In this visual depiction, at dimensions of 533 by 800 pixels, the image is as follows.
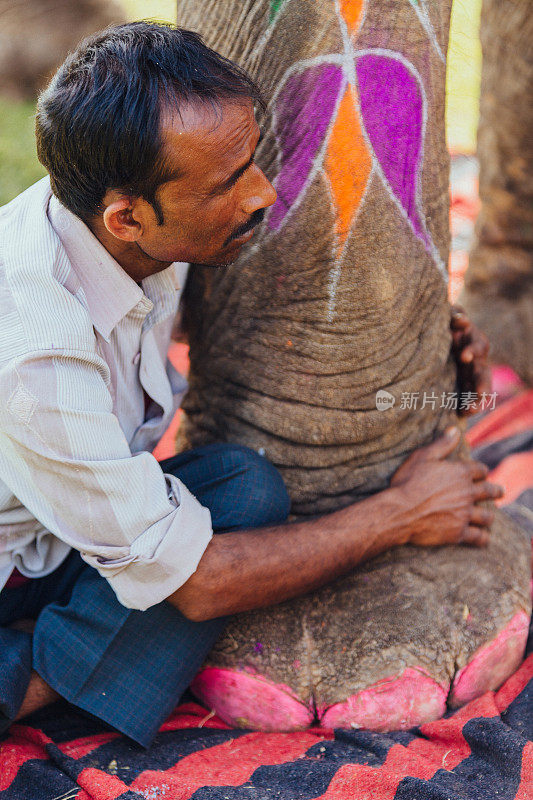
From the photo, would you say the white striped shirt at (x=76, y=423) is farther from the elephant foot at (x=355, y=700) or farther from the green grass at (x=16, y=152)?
the green grass at (x=16, y=152)

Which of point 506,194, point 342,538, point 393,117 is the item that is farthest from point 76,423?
point 506,194

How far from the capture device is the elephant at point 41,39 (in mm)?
6031

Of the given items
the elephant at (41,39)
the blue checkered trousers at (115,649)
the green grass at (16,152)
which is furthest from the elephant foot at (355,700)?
the elephant at (41,39)

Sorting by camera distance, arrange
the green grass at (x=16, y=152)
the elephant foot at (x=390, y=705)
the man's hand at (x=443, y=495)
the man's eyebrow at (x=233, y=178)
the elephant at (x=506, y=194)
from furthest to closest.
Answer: the green grass at (x=16, y=152) < the elephant at (x=506, y=194) < the man's hand at (x=443, y=495) < the elephant foot at (x=390, y=705) < the man's eyebrow at (x=233, y=178)

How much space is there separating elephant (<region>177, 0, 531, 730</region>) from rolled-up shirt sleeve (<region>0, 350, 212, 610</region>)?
1.33 ft

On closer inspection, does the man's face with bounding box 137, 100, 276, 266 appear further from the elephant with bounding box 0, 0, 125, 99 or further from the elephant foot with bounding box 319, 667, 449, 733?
the elephant with bounding box 0, 0, 125, 99

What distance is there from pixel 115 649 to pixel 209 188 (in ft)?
3.08

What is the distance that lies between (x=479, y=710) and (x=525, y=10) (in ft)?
7.93

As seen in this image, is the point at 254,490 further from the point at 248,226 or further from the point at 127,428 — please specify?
the point at 248,226

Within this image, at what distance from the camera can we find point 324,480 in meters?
1.98

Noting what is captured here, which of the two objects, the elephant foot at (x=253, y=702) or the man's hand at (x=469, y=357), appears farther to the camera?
the man's hand at (x=469, y=357)

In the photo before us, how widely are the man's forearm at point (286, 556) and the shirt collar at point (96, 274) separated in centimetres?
49

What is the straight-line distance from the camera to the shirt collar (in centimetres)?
162

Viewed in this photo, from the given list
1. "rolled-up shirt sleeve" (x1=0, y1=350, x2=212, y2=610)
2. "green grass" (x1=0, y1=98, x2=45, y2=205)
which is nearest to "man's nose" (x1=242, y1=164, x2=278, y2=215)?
"rolled-up shirt sleeve" (x1=0, y1=350, x2=212, y2=610)
